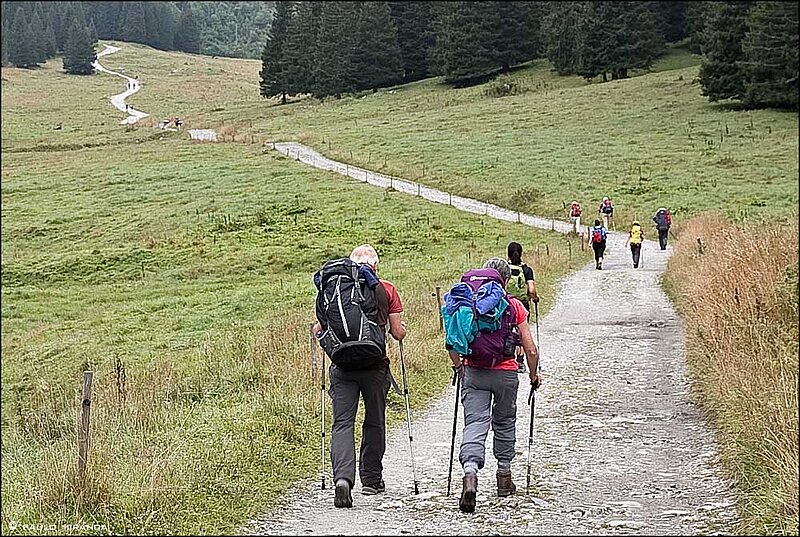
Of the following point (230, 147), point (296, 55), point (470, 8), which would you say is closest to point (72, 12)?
point (296, 55)

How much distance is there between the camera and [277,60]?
337 feet

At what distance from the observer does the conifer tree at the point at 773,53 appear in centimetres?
5484

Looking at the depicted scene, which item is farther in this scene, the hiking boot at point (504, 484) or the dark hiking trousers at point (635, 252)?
the dark hiking trousers at point (635, 252)

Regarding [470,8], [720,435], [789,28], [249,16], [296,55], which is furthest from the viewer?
[249,16]

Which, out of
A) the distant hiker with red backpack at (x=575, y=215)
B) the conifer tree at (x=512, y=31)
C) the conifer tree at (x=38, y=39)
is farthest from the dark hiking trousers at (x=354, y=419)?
the conifer tree at (x=38, y=39)

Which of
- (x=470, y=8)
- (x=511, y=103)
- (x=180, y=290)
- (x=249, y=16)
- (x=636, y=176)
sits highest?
(x=249, y=16)

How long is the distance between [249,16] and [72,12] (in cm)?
3878

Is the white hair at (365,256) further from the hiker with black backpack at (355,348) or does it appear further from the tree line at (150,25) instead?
the tree line at (150,25)

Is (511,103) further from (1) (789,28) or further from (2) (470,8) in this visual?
(1) (789,28)

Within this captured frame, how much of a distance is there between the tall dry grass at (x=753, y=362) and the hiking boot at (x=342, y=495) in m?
2.89

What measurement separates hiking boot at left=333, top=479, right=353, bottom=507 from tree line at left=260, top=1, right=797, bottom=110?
59.0m

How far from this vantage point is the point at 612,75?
274 ft

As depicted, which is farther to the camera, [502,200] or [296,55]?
[296,55]

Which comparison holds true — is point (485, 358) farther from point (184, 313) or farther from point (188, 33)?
point (188, 33)
